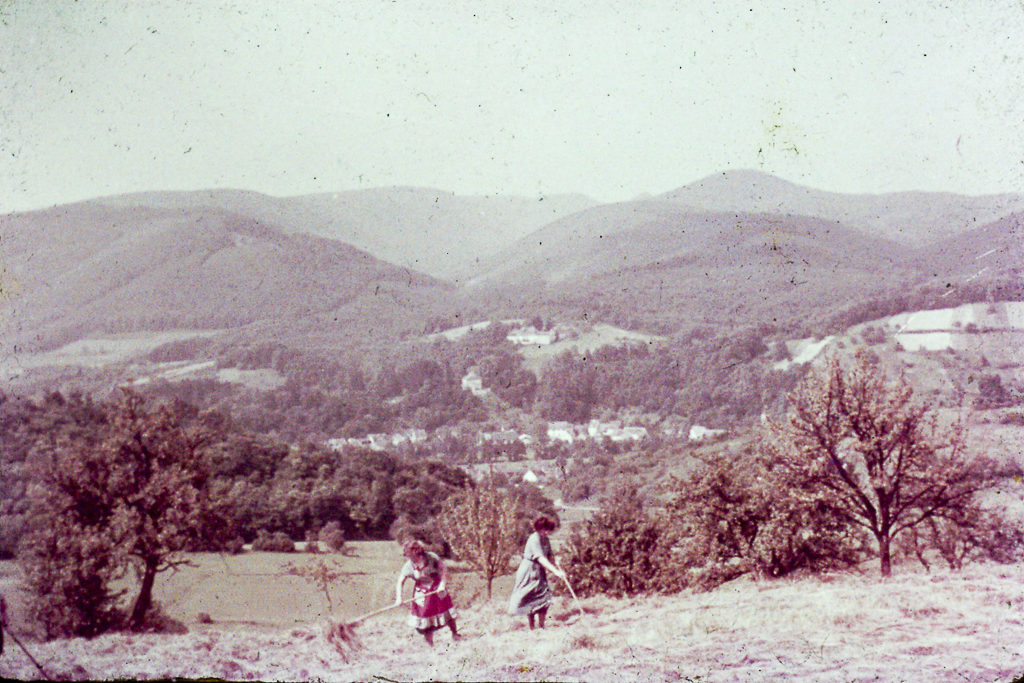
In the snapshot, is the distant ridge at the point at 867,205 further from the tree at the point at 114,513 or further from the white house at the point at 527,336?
the tree at the point at 114,513

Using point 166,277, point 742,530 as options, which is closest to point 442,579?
point 166,277

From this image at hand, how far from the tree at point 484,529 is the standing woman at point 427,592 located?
1.11 metres

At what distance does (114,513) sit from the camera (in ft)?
22.6

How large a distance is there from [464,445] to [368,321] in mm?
1875

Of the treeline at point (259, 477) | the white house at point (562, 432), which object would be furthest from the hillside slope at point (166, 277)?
the white house at point (562, 432)

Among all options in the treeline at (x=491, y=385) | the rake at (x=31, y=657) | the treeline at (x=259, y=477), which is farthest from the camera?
the treeline at (x=491, y=385)

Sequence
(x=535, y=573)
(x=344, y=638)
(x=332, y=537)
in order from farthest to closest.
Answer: (x=332, y=537) < (x=344, y=638) < (x=535, y=573)

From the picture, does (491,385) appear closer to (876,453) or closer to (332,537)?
(332,537)

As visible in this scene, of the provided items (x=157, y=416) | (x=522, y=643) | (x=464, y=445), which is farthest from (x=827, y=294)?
(x=157, y=416)

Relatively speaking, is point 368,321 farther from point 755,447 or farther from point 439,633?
point 755,447

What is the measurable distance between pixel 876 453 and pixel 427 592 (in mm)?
5530

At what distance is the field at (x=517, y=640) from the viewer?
246 inches

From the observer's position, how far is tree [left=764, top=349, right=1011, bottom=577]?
789cm

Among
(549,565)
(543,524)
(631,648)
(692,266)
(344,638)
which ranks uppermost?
(692,266)
